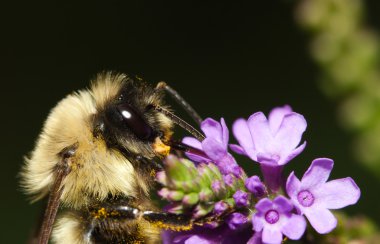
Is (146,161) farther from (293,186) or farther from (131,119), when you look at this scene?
(293,186)

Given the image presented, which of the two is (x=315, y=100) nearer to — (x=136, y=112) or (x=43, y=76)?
(x=43, y=76)

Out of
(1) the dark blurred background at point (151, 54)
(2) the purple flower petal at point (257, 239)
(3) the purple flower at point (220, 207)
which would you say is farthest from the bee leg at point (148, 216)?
(1) the dark blurred background at point (151, 54)

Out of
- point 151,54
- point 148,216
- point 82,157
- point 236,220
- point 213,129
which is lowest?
point 236,220

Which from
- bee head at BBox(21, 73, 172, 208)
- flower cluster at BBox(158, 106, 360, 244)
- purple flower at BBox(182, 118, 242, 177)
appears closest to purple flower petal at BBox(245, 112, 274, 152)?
flower cluster at BBox(158, 106, 360, 244)

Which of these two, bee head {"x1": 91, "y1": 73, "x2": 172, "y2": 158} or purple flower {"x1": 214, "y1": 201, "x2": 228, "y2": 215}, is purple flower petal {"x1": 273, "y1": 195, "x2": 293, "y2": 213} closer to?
purple flower {"x1": 214, "y1": 201, "x2": 228, "y2": 215}

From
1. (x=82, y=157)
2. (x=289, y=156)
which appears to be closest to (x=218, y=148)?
(x=289, y=156)

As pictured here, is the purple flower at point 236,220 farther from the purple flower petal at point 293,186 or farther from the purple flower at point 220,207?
the purple flower petal at point 293,186
